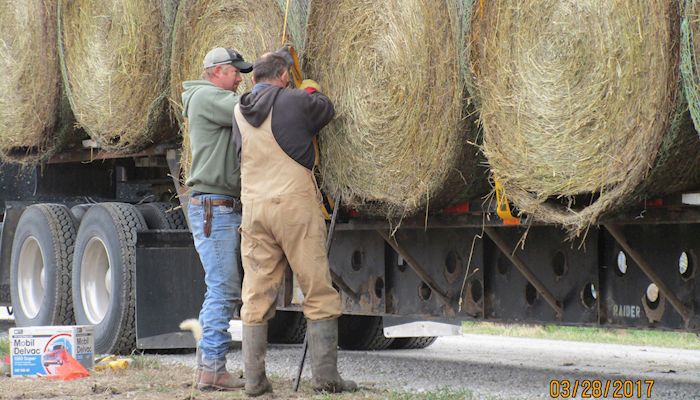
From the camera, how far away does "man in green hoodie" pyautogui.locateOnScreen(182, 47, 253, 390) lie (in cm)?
773

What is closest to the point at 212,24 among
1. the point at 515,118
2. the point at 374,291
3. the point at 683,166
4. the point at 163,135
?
the point at 163,135

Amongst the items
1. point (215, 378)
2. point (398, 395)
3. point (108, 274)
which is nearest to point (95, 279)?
point (108, 274)

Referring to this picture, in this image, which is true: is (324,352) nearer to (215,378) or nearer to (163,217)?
(215,378)

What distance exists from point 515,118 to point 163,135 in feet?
12.6

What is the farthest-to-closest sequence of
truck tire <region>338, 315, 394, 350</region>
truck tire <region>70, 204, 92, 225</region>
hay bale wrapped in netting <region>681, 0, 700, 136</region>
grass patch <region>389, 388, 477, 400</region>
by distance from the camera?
truck tire <region>338, 315, 394, 350</region> < truck tire <region>70, 204, 92, 225</region> < grass patch <region>389, 388, 477, 400</region> < hay bale wrapped in netting <region>681, 0, 700, 136</region>

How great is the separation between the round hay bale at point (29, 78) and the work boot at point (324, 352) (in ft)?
14.1

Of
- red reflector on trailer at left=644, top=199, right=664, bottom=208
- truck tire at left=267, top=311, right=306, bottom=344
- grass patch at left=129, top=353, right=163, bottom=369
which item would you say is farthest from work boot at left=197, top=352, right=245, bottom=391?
truck tire at left=267, top=311, right=306, bottom=344

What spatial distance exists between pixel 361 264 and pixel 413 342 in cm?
341

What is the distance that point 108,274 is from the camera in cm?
1102

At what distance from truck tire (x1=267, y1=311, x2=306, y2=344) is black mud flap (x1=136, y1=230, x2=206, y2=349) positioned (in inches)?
75.0

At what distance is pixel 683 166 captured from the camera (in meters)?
6.28

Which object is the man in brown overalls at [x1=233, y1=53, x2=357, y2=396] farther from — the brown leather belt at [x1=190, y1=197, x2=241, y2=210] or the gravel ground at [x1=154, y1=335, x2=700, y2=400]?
the gravel ground at [x1=154, y1=335, x2=700, y2=400]

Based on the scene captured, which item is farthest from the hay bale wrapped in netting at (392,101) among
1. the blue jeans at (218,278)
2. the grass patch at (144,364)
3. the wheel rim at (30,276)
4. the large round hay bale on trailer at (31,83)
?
the wheel rim at (30,276)
